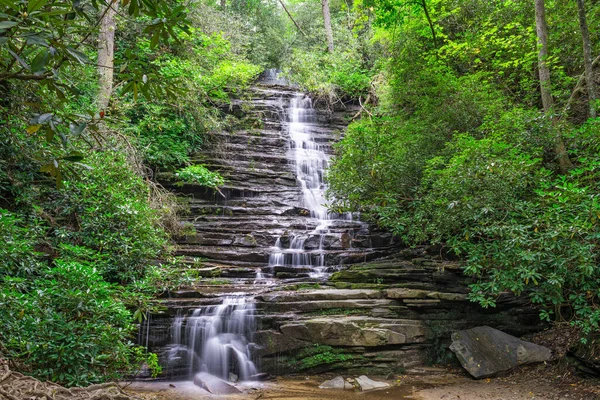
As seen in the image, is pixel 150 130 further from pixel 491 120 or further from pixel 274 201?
pixel 491 120

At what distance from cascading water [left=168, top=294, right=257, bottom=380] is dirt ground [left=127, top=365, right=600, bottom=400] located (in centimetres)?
45

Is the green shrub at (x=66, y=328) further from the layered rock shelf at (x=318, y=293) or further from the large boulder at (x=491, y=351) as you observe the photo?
the large boulder at (x=491, y=351)

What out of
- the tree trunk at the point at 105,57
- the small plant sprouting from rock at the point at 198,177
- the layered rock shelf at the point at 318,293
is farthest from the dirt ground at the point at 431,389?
the tree trunk at the point at 105,57

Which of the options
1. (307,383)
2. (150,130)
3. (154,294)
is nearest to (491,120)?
(307,383)

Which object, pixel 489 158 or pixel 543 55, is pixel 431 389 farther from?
pixel 543 55

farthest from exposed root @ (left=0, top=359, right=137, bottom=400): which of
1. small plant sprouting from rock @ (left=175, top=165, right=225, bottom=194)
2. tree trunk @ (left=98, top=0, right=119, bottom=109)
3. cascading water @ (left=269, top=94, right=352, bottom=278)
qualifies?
tree trunk @ (left=98, top=0, right=119, bottom=109)

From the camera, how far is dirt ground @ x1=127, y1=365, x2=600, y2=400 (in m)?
6.30

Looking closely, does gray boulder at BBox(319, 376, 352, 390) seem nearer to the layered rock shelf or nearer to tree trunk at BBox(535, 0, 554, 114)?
the layered rock shelf

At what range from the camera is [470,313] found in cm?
830

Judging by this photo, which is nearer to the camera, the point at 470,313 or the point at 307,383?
the point at 307,383

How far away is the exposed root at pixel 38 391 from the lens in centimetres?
342

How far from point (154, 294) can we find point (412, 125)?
7.21 meters

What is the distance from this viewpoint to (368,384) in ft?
22.5

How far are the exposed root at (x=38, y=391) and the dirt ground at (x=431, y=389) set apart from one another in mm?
2010
